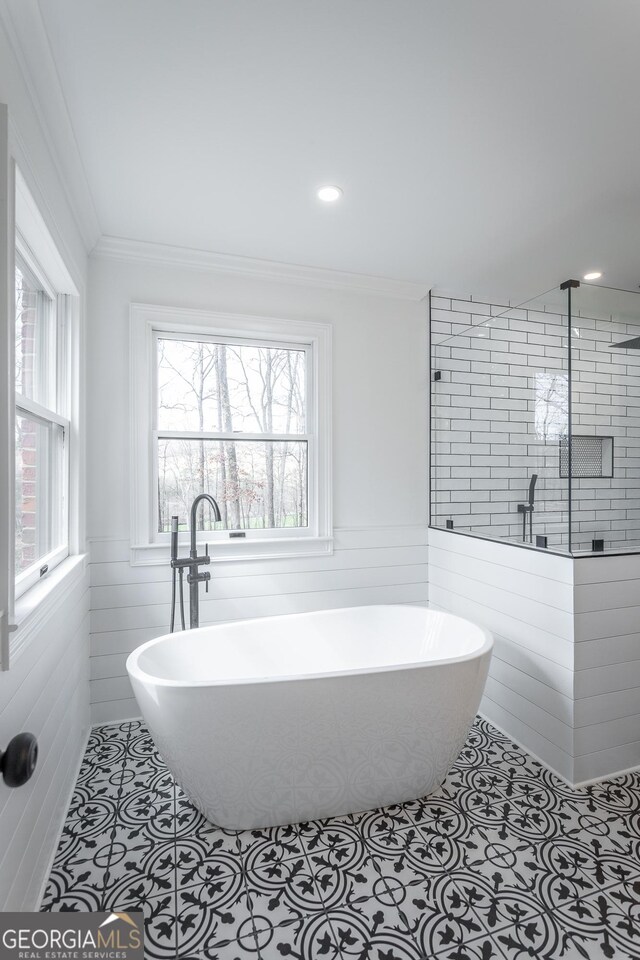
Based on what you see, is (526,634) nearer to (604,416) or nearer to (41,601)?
(604,416)

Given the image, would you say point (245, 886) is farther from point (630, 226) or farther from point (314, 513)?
point (630, 226)

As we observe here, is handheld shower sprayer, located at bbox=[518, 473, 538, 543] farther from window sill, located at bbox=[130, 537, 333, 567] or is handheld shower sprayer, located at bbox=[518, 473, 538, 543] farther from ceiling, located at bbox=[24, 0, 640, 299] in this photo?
ceiling, located at bbox=[24, 0, 640, 299]

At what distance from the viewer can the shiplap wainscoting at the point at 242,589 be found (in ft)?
8.57

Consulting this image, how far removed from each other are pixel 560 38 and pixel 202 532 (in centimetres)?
251

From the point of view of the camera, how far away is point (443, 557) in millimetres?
3104

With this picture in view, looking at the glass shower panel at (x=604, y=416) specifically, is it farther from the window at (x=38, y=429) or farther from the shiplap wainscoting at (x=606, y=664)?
the window at (x=38, y=429)

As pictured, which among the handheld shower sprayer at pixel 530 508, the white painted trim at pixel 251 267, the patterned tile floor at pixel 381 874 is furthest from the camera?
the white painted trim at pixel 251 267

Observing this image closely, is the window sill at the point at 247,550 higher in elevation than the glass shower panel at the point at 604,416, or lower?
lower

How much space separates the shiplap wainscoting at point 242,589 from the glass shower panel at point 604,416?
1207 millimetres

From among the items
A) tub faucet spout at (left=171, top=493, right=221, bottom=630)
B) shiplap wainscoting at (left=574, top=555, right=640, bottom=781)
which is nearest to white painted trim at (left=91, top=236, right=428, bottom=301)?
tub faucet spout at (left=171, top=493, right=221, bottom=630)

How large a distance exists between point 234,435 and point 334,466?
645 millimetres

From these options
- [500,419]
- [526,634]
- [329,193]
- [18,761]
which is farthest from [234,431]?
[18,761]

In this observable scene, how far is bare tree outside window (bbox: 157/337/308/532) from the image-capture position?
2773 millimetres

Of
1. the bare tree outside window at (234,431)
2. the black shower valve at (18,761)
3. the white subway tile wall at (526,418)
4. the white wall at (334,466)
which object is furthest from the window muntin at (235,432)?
the black shower valve at (18,761)
